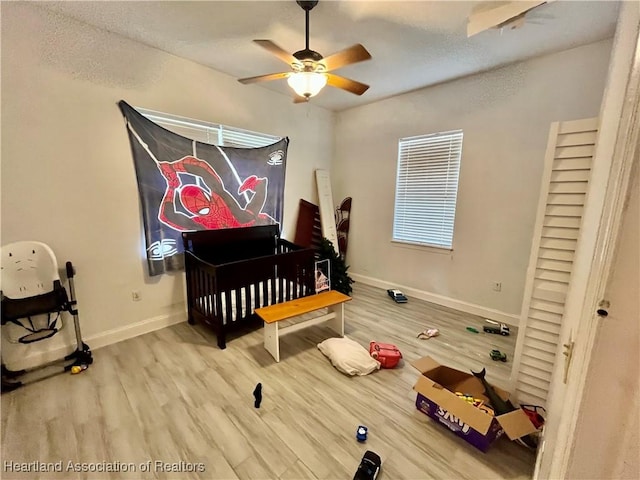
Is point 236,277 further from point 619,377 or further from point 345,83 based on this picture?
Result: point 619,377

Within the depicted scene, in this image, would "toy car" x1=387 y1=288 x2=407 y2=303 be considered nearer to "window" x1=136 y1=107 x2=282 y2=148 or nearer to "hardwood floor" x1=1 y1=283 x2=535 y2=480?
"hardwood floor" x1=1 y1=283 x2=535 y2=480

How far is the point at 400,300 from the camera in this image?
11.9ft

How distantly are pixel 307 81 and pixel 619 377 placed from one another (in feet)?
6.83

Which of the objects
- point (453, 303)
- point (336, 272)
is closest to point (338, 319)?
point (336, 272)

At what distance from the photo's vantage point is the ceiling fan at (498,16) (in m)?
1.76

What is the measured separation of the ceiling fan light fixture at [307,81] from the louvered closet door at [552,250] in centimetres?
147

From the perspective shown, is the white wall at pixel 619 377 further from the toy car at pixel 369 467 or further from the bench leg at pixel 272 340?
the bench leg at pixel 272 340

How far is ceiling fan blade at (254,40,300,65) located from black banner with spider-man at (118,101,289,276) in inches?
57.9

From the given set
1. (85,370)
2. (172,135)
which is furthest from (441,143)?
(85,370)

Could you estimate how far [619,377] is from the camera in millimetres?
507

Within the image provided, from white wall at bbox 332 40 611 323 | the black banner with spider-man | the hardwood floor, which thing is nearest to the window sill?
white wall at bbox 332 40 611 323

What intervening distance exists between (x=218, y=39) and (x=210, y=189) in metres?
1.40

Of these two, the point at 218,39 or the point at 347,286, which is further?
the point at 347,286

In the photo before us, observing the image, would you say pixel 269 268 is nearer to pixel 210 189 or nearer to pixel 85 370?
pixel 210 189
